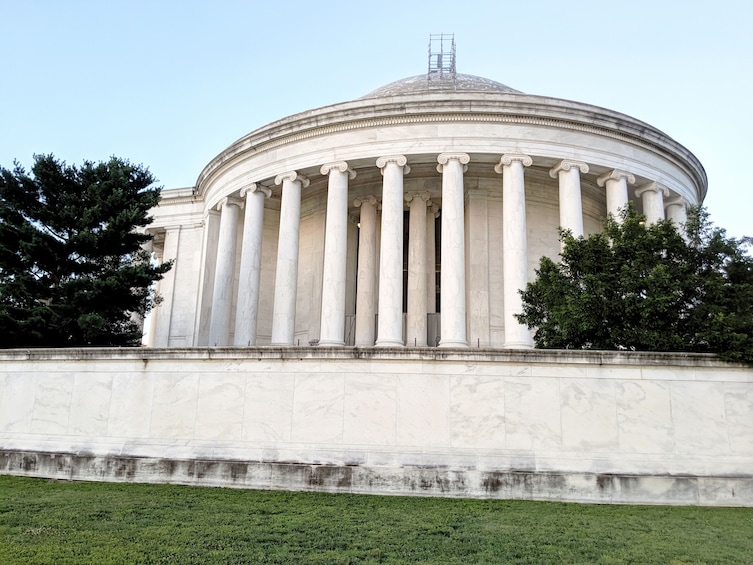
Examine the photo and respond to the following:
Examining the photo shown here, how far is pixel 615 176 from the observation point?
34.2 metres

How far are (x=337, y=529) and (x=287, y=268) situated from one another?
2348cm

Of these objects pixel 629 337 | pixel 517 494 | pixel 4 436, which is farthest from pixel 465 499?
pixel 4 436

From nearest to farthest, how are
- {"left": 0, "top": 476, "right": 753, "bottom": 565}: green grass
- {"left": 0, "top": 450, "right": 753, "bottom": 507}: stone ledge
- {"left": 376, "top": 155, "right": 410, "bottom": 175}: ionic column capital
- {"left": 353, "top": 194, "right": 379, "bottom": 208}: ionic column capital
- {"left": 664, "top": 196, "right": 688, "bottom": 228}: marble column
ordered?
1. {"left": 0, "top": 476, "right": 753, "bottom": 565}: green grass
2. {"left": 0, "top": 450, "right": 753, "bottom": 507}: stone ledge
3. {"left": 376, "top": 155, "right": 410, "bottom": 175}: ionic column capital
4. {"left": 664, "top": 196, "right": 688, "bottom": 228}: marble column
5. {"left": 353, "top": 194, "right": 379, "bottom": 208}: ionic column capital

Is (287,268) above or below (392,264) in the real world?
above

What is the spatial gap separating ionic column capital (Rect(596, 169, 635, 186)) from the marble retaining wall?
1927 centimetres

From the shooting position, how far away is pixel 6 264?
26.2 metres

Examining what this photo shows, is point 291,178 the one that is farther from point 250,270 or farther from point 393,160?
point 393,160

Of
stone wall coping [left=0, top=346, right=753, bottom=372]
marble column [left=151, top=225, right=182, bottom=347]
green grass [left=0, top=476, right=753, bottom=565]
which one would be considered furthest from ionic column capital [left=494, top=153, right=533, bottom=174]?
marble column [left=151, top=225, right=182, bottom=347]

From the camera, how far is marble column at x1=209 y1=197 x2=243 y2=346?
37594 mm

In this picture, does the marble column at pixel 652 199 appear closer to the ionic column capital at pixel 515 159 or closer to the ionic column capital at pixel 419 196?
the ionic column capital at pixel 515 159

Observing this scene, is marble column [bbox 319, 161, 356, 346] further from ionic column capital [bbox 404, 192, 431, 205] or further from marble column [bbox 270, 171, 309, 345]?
ionic column capital [bbox 404, 192, 431, 205]

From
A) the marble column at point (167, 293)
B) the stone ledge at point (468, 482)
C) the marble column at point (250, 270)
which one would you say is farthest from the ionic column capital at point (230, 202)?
the stone ledge at point (468, 482)

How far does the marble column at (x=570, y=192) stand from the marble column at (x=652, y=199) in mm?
4597

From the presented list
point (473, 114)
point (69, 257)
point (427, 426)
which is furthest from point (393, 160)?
point (427, 426)
